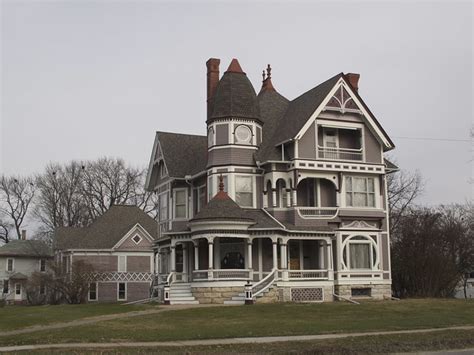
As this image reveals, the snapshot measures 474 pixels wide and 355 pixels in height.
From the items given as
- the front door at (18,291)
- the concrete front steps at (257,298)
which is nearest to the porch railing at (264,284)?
the concrete front steps at (257,298)

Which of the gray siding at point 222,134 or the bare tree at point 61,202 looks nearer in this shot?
the gray siding at point 222,134

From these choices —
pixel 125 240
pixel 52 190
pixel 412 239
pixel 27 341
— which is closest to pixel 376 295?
pixel 412 239

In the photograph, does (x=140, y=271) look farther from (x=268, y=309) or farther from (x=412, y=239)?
(x=268, y=309)

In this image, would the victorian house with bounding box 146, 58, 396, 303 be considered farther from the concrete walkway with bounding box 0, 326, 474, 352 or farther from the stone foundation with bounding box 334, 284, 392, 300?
the concrete walkway with bounding box 0, 326, 474, 352

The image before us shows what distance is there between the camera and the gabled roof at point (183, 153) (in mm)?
39750

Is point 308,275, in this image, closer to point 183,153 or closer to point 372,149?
point 372,149

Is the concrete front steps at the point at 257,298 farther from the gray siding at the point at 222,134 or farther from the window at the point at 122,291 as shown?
the window at the point at 122,291

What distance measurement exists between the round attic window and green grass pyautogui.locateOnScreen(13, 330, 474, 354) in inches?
769

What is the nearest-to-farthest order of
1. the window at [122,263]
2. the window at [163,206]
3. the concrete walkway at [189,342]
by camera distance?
the concrete walkway at [189,342] < the window at [163,206] < the window at [122,263]

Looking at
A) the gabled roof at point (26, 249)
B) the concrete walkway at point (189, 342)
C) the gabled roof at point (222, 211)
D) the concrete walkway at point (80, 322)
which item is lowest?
the concrete walkway at point (80, 322)

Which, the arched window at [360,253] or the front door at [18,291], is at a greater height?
the arched window at [360,253]

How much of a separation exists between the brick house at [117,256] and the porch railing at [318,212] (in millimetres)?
21967

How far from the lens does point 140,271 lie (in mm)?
56000

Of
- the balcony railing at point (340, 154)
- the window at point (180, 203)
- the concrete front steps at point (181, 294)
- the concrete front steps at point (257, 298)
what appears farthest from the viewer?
the window at point (180, 203)
